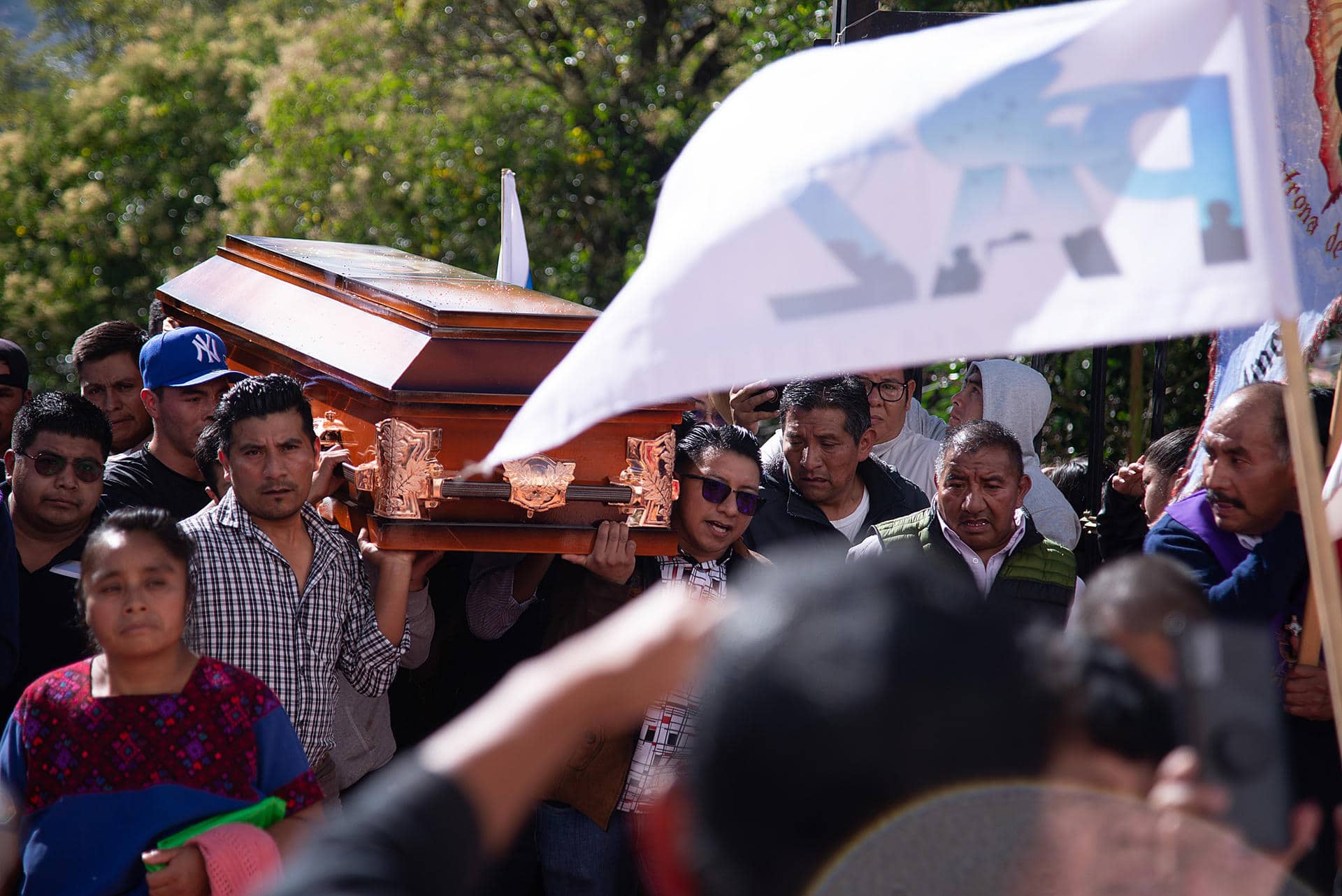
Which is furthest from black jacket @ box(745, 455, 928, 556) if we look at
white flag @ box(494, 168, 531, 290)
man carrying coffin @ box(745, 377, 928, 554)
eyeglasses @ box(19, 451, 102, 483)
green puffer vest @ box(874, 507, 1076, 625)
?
eyeglasses @ box(19, 451, 102, 483)

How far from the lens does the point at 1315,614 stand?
3006mm

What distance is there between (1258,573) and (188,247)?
1420 centimetres

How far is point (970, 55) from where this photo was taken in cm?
182

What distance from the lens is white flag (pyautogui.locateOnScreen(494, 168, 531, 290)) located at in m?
5.73

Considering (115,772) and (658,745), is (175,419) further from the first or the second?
(658,745)

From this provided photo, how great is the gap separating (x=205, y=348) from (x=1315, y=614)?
3.00 metres

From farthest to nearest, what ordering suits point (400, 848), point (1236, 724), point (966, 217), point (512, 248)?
1. point (512, 248)
2. point (966, 217)
3. point (400, 848)
4. point (1236, 724)

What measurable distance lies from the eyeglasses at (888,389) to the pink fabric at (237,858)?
2.93m

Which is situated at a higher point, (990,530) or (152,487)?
(152,487)

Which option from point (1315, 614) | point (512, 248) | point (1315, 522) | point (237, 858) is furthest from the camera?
point (512, 248)

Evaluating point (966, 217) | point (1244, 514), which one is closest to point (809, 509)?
point (1244, 514)

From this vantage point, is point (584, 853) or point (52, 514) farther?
point (584, 853)

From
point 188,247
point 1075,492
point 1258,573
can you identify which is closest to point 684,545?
point 1258,573

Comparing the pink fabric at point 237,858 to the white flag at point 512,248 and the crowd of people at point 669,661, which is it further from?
the white flag at point 512,248
